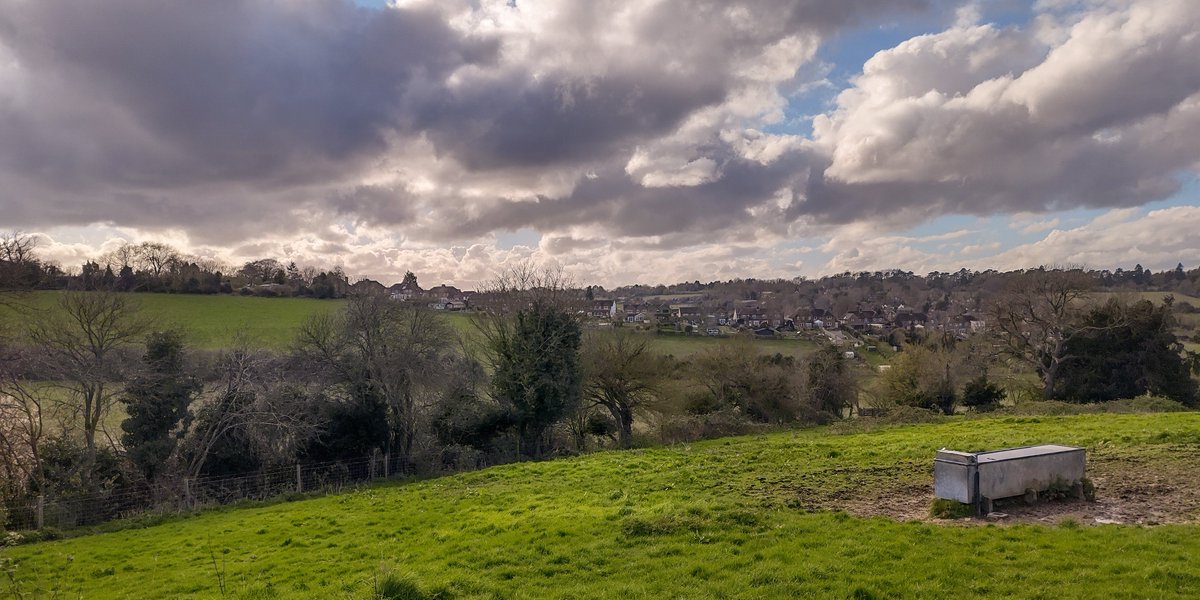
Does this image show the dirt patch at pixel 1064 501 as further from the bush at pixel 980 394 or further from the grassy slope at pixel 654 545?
the bush at pixel 980 394

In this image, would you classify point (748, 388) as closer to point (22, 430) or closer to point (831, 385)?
point (831, 385)

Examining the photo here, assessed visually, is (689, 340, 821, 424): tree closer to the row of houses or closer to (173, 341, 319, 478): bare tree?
(173, 341, 319, 478): bare tree

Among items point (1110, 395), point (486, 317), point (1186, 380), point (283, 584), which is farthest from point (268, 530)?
point (1186, 380)

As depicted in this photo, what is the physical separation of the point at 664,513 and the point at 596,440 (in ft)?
71.7

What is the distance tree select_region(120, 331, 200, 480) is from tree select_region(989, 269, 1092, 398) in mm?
44922

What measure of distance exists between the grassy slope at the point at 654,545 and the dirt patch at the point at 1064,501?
15cm

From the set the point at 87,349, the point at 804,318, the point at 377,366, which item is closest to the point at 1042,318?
the point at 377,366

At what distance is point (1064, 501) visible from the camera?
Answer: 11.8 m

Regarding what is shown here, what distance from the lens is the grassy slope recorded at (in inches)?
329

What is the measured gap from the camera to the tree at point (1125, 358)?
35.5 metres

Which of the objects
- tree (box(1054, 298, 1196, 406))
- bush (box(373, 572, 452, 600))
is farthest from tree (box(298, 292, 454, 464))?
tree (box(1054, 298, 1196, 406))

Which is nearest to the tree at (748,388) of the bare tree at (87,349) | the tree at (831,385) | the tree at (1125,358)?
the tree at (831,385)

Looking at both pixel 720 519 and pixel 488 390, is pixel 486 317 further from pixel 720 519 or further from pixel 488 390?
pixel 720 519

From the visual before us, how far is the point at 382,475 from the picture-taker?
25000 mm
